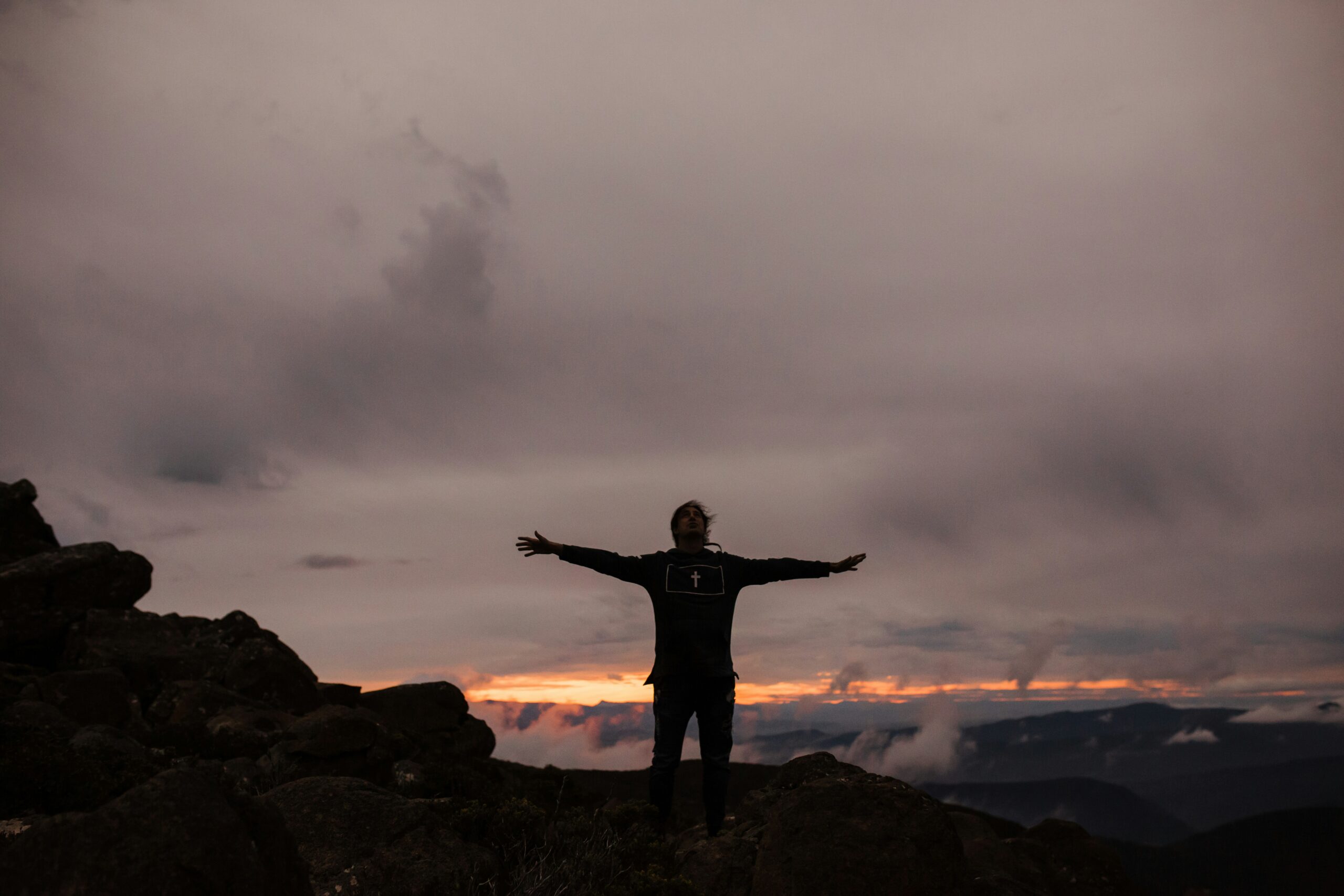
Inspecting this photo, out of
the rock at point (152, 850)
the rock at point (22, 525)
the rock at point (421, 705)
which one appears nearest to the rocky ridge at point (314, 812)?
the rock at point (152, 850)

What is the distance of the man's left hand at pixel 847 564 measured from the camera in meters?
9.44

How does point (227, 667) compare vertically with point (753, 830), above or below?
above

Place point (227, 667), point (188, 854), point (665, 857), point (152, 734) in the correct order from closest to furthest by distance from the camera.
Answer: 1. point (188, 854)
2. point (665, 857)
3. point (152, 734)
4. point (227, 667)

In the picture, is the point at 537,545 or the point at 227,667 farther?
the point at 227,667

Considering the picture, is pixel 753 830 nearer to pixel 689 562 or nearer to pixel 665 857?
pixel 665 857

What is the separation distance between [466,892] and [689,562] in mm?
3657

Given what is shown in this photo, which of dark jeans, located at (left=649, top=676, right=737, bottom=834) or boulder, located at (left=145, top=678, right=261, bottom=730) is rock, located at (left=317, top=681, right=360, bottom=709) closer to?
boulder, located at (left=145, top=678, right=261, bottom=730)

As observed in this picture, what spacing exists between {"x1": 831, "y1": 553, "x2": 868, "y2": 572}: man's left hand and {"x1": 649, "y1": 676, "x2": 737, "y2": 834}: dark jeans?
1.71 m

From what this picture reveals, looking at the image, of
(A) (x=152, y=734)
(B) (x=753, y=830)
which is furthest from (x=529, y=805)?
(A) (x=152, y=734)

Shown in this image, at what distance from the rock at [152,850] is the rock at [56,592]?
21958 mm

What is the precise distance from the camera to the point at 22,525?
2667cm

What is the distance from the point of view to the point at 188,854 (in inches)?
165

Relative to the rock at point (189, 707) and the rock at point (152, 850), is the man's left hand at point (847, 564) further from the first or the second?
the rock at point (189, 707)

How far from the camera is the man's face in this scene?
9.13 metres
